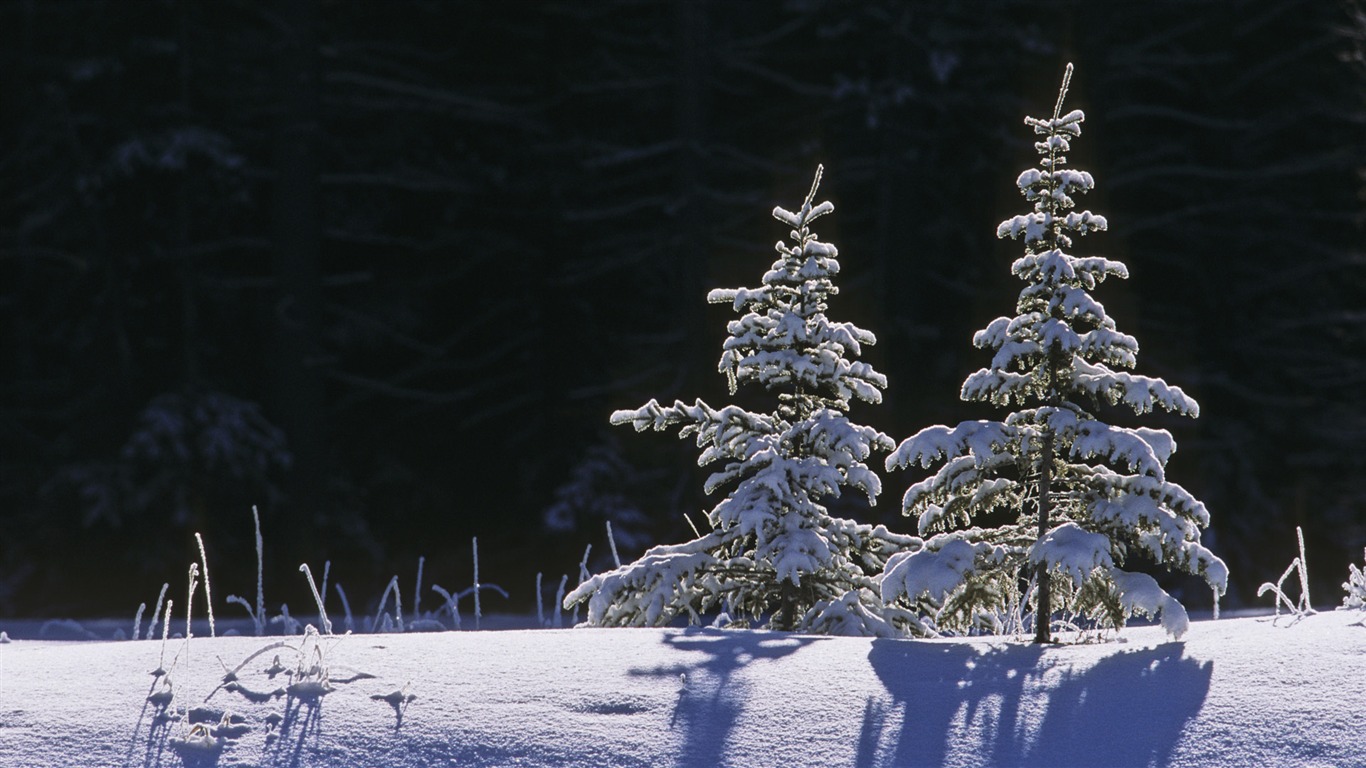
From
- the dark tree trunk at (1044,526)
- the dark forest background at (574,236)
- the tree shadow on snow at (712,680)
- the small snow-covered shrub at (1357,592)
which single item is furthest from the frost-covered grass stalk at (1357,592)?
the dark forest background at (574,236)

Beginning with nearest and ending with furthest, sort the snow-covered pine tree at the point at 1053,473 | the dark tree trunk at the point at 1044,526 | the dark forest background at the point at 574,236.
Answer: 1. the snow-covered pine tree at the point at 1053,473
2. the dark tree trunk at the point at 1044,526
3. the dark forest background at the point at 574,236

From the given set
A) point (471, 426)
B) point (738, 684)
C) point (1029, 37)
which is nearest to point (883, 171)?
point (1029, 37)

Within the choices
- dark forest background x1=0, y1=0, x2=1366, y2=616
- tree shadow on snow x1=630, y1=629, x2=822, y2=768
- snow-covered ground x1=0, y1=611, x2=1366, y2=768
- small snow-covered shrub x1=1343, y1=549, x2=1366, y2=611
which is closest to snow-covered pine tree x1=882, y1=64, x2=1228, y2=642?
snow-covered ground x1=0, y1=611, x2=1366, y2=768

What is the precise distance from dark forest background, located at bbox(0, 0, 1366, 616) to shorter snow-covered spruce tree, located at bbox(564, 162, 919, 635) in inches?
370

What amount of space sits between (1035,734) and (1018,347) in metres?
1.74

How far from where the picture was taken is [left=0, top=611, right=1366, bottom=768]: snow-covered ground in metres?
4.02

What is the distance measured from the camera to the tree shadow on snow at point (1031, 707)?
4.07m

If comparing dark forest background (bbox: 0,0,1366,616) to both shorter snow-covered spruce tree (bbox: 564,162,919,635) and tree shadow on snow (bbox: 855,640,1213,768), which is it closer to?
shorter snow-covered spruce tree (bbox: 564,162,919,635)

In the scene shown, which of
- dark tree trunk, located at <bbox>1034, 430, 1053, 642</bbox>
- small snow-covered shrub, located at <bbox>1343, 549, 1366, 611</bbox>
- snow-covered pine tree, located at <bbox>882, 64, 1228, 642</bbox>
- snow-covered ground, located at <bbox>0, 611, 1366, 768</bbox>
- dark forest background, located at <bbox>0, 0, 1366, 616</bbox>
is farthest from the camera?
dark forest background, located at <bbox>0, 0, 1366, 616</bbox>

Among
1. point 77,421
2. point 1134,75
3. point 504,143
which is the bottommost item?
point 77,421

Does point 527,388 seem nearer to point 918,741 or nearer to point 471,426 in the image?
point 471,426

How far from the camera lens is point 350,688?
4.50m

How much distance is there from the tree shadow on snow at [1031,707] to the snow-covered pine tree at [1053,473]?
1.24ft

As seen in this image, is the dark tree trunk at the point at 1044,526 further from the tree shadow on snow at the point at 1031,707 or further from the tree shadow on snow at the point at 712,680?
the tree shadow on snow at the point at 712,680
